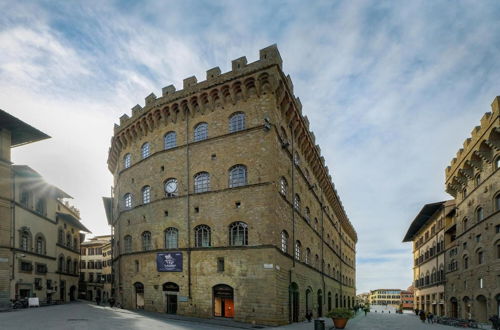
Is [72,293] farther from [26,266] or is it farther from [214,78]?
[214,78]

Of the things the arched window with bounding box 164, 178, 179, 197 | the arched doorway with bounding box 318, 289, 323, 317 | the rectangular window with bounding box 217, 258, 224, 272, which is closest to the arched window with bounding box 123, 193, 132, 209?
the arched window with bounding box 164, 178, 179, 197

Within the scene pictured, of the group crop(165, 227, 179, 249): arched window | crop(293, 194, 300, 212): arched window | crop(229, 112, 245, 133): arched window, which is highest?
crop(229, 112, 245, 133): arched window

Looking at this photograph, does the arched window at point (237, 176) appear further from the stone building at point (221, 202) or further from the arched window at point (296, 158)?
the arched window at point (296, 158)

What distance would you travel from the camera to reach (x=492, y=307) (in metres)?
30.1

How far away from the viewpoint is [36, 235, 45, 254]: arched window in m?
37.6

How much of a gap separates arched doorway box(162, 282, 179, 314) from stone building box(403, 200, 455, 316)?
3262 centimetres

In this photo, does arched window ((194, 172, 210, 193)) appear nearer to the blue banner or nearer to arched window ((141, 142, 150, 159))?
the blue banner

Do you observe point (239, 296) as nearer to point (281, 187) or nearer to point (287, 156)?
point (281, 187)

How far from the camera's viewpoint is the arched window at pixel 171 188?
28005 millimetres

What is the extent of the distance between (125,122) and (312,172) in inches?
717

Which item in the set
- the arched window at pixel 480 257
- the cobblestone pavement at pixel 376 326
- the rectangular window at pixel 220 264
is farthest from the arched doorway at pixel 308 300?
the arched window at pixel 480 257

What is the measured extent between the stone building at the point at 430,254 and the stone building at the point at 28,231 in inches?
1709

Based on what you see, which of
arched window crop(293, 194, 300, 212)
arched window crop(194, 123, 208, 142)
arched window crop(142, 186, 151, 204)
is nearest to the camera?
arched window crop(194, 123, 208, 142)

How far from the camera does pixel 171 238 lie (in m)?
27.5
